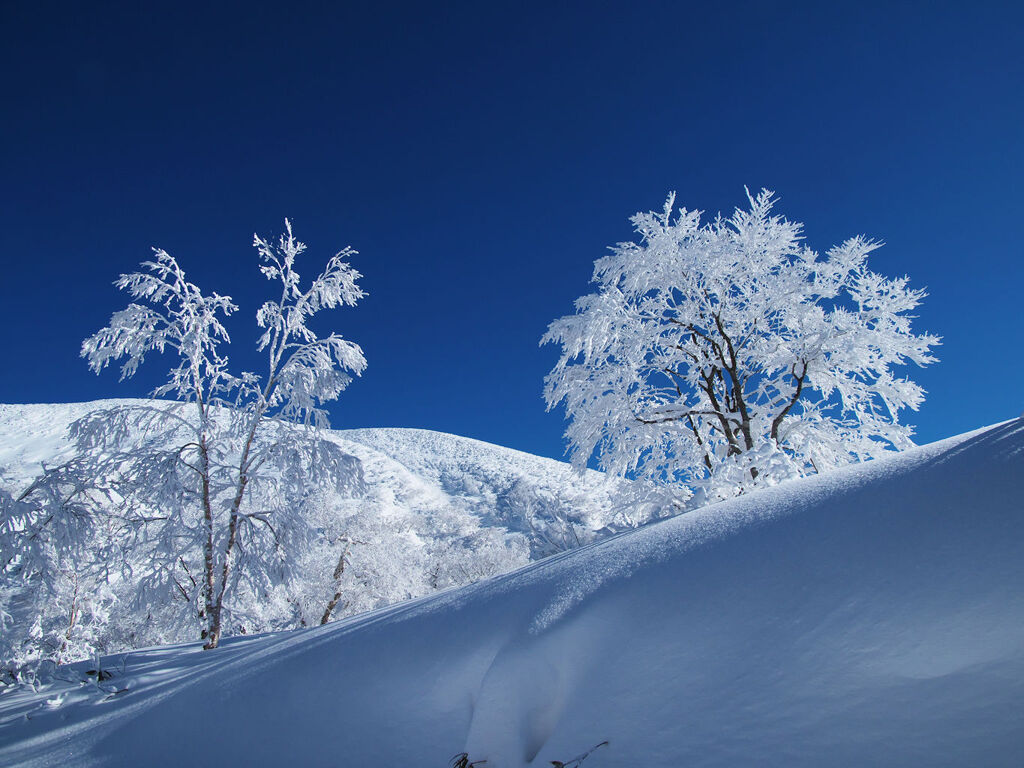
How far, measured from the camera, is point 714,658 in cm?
191

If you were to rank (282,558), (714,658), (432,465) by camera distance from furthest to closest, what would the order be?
(432,465), (282,558), (714,658)

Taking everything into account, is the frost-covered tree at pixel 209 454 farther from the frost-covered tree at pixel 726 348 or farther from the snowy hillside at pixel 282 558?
the frost-covered tree at pixel 726 348

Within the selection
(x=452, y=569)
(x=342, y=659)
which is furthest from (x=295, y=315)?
(x=452, y=569)

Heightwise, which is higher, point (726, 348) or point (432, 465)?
point (432, 465)

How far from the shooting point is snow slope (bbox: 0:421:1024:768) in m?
1.52

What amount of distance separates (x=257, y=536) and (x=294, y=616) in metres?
18.2

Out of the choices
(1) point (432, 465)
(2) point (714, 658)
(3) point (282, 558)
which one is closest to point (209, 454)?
(3) point (282, 558)

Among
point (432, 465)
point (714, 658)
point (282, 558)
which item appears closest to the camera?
point (714, 658)

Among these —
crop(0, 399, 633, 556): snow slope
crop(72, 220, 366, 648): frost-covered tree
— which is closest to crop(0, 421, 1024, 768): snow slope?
crop(72, 220, 366, 648): frost-covered tree

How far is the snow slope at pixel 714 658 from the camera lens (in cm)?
152

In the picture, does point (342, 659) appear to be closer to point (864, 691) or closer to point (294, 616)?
point (864, 691)

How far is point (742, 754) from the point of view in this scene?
156cm

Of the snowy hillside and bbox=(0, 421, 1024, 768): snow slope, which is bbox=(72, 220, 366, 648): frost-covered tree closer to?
the snowy hillside

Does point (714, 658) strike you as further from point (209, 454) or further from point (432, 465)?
point (432, 465)
